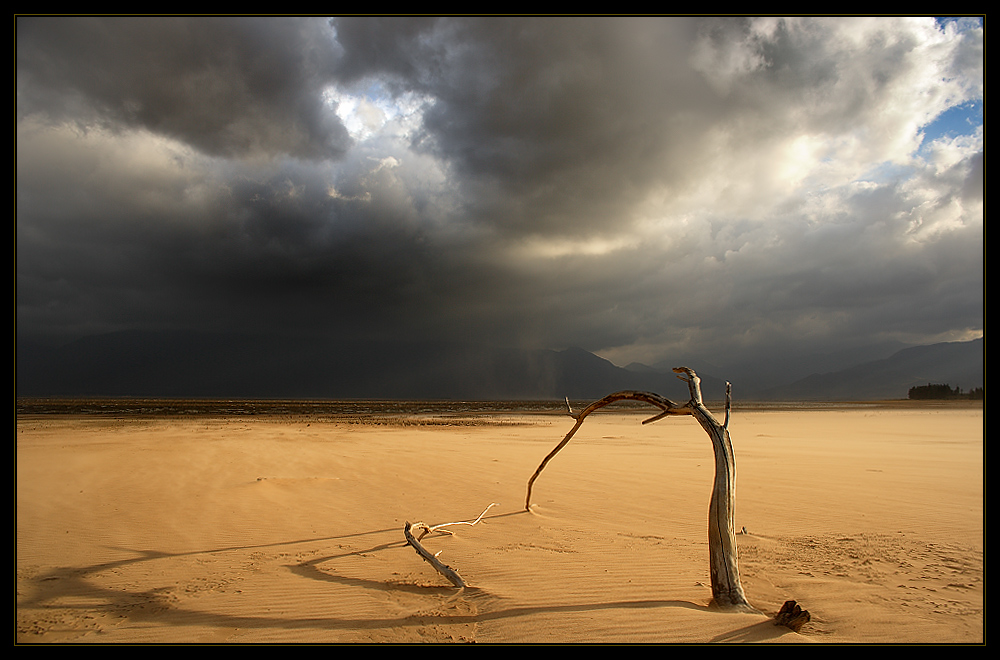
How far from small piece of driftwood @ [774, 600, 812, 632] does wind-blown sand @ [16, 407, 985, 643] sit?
140 millimetres

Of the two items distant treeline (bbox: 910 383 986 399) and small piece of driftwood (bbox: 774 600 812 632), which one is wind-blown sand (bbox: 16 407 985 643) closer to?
small piece of driftwood (bbox: 774 600 812 632)

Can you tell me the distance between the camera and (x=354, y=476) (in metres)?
12.6

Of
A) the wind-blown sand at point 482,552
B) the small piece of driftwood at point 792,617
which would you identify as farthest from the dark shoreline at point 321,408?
the small piece of driftwood at point 792,617

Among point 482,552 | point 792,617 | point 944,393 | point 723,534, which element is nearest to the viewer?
point 792,617

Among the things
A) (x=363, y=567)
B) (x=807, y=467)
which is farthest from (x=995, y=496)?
(x=807, y=467)

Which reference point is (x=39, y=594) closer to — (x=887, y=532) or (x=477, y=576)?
(x=477, y=576)

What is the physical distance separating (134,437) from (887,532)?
2776 cm

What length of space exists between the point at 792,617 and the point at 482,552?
12.9ft

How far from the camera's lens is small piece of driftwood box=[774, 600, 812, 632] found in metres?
3.92

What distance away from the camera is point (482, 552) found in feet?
21.8

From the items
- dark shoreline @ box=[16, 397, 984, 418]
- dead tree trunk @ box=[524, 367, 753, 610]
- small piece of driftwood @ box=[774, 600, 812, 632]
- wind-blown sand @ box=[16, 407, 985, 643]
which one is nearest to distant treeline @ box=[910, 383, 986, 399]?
dark shoreline @ box=[16, 397, 984, 418]

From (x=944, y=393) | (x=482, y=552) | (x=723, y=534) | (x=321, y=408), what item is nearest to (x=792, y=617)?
(x=723, y=534)

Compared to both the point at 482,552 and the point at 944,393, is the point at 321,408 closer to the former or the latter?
the point at 482,552

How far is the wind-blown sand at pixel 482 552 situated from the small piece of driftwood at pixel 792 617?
A: 0.14 meters
